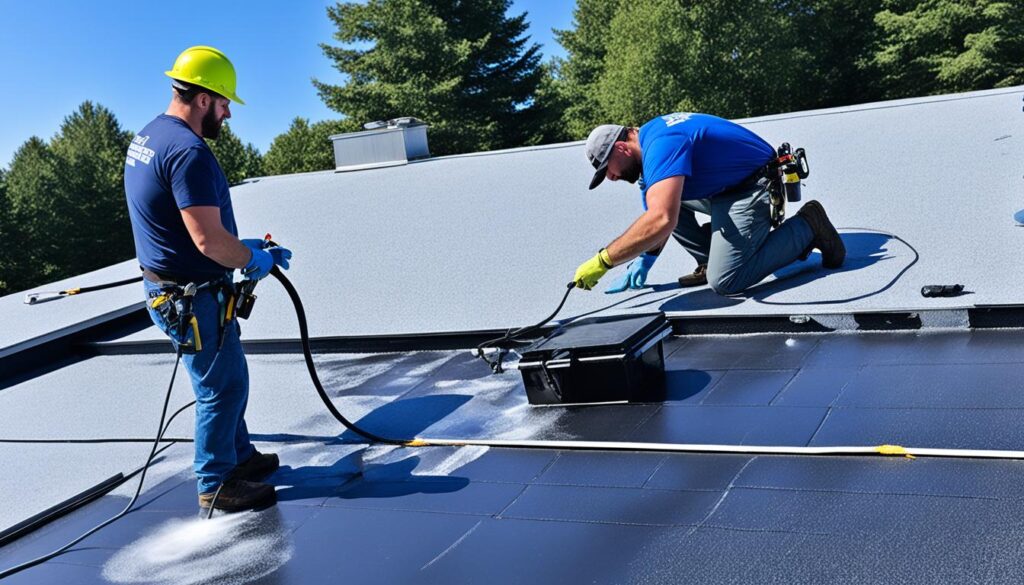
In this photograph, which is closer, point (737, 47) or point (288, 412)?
point (288, 412)

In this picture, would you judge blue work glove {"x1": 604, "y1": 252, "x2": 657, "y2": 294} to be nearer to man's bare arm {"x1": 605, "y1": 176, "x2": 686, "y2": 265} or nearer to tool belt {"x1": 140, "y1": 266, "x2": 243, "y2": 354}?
man's bare arm {"x1": 605, "y1": 176, "x2": 686, "y2": 265}

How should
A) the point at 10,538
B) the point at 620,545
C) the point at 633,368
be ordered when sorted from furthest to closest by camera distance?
the point at 633,368 < the point at 10,538 < the point at 620,545

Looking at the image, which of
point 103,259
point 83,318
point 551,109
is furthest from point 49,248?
point 83,318

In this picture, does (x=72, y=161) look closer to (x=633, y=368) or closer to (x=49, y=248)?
(x=49, y=248)

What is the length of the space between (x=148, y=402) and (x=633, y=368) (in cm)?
238

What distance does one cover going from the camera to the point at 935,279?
354cm

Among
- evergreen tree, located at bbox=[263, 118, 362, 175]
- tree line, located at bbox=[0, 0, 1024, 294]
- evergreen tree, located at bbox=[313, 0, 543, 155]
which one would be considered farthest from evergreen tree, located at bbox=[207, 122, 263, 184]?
evergreen tree, located at bbox=[313, 0, 543, 155]

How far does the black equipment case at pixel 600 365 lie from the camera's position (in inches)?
124

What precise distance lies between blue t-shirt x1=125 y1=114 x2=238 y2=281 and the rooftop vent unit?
8090 mm

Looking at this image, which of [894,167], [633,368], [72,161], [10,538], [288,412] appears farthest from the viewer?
[72,161]

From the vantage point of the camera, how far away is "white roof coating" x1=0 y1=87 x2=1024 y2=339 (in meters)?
3.80

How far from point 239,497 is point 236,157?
40723mm

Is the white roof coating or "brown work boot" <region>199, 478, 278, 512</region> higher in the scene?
the white roof coating

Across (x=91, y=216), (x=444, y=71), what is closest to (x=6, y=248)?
(x=91, y=216)
